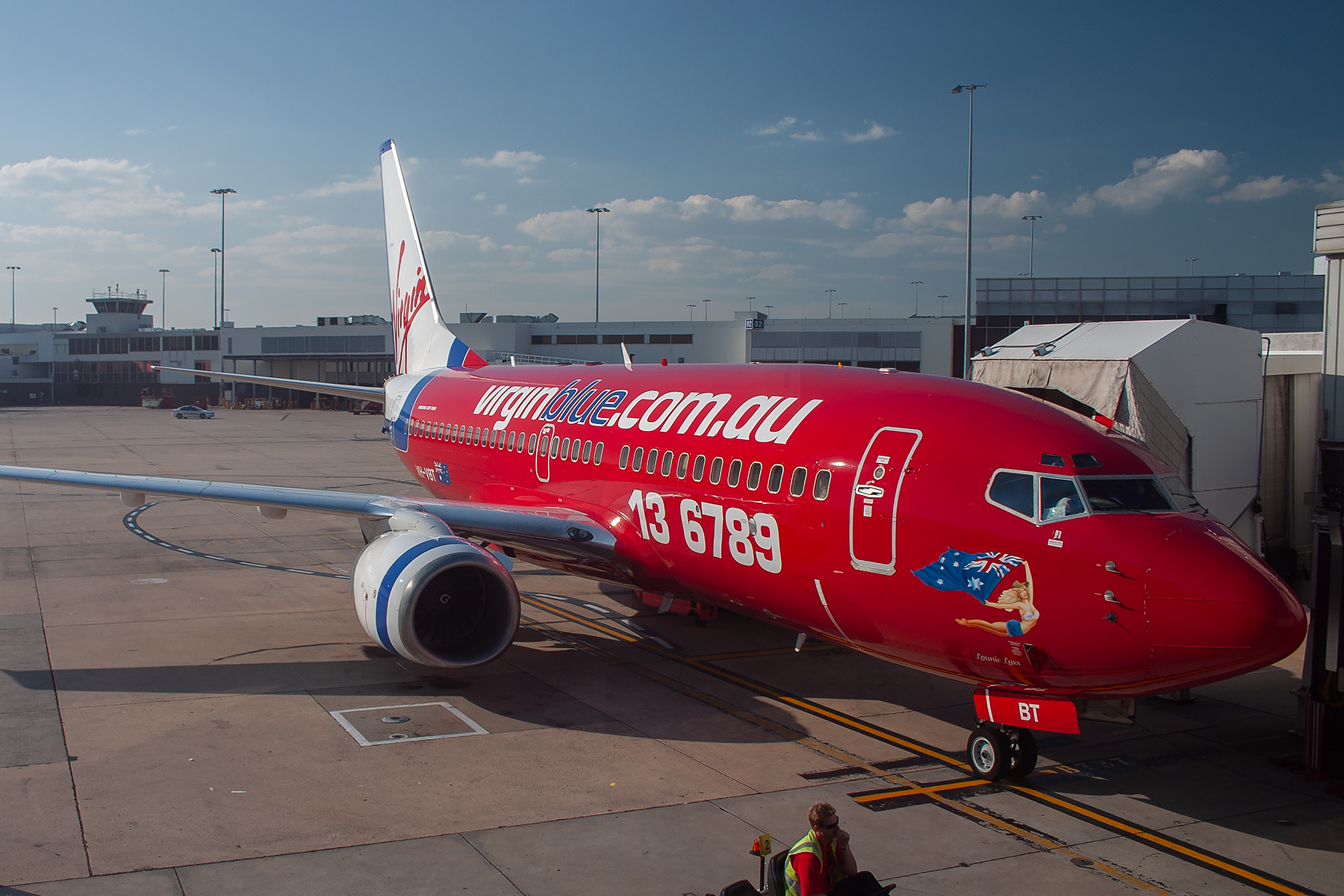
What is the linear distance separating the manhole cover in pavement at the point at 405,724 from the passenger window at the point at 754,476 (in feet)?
14.9

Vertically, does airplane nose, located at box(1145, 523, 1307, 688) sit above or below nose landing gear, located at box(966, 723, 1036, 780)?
above

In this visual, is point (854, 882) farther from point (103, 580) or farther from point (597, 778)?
point (103, 580)

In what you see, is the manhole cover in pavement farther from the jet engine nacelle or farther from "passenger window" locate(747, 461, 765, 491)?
"passenger window" locate(747, 461, 765, 491)

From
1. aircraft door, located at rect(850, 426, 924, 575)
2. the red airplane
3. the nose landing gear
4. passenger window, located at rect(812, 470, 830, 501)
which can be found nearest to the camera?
the red airplane

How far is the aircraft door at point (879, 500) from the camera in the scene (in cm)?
1070

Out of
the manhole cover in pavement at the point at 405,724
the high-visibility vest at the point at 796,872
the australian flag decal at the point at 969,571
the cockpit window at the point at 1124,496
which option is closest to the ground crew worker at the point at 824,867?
the high-visibility vest at the point at 796,872

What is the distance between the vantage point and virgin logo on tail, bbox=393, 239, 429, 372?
94.1 ft

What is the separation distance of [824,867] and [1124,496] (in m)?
5.08

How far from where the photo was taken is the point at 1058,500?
31.9 ft

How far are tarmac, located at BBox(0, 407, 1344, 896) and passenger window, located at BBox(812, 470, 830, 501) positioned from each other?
3.09 meters

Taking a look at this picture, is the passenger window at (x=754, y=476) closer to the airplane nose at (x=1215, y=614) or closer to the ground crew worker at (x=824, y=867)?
the airplane nose at (x=1215, y=614)

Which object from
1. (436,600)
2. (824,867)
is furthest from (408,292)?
(824,867)

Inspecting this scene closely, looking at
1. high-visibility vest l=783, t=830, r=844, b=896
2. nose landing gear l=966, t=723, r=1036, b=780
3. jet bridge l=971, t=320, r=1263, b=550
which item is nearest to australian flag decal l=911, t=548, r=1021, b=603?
nose landing gear l=966, t=723, r=1036, b=780

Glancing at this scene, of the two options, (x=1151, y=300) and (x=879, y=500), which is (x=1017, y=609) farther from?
(x=1151, y=300)
